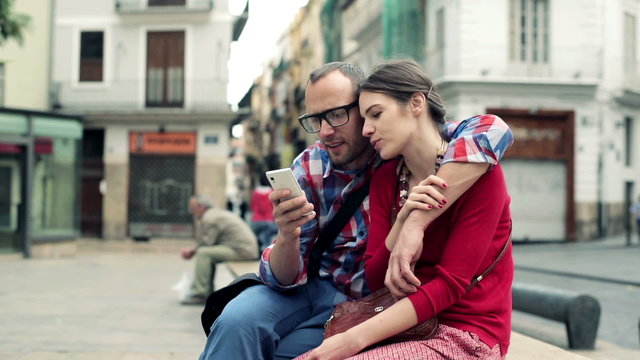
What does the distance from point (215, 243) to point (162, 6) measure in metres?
20.7

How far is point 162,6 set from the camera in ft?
96.3

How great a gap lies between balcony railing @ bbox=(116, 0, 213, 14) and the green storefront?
34.6 feet

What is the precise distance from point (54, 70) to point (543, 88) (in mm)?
17117

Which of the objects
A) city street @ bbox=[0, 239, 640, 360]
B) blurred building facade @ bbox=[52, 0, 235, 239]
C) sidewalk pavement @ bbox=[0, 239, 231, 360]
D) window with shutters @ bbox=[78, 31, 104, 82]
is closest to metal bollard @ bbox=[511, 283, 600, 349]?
city street @ bbox=[0, 239, 640, 360]

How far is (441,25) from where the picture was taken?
26.0 m

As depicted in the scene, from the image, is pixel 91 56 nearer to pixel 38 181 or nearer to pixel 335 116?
pixel 38 181

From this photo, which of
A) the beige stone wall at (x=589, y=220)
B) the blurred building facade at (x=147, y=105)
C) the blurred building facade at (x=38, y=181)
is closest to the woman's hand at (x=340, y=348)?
the blurred building facade at (x=38, y=181)

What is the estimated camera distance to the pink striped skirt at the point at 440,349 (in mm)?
2312

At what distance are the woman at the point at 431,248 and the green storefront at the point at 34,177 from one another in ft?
53.7

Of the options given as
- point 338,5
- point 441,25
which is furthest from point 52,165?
point 338,5

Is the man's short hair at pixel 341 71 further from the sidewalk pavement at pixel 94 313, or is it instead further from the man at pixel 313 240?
the sidewalk pavement at pixel 94 313

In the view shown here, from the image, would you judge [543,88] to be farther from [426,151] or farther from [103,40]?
[426,151]

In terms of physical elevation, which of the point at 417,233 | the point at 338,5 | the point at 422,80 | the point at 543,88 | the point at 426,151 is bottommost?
the point at 417,233

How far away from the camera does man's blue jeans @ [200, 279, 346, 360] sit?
2570 millimetres
